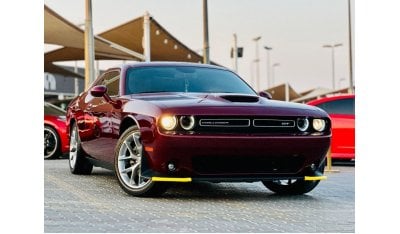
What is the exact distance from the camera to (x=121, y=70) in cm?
719

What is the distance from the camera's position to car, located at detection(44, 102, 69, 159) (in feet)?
37.9

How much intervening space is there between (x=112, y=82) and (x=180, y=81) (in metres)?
0.82

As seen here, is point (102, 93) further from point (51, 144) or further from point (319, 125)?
point (51, 144)

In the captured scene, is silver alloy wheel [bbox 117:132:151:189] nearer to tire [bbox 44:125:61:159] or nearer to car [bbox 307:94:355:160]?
tire [bbox 44:125:61:159]

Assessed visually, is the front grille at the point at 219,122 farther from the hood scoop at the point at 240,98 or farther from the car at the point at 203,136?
the hood scoop at the point at 240,98

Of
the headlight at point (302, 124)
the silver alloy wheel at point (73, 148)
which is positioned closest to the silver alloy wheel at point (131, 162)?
the headlight at point (302, 124)

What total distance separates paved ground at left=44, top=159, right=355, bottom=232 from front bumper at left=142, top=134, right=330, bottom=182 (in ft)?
0.72

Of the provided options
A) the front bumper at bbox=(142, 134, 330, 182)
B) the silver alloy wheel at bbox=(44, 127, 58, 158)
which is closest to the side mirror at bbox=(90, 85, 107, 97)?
the front bumper at bbox=(142, 134, 330, 182)

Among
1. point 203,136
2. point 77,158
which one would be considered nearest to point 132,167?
point 203,136

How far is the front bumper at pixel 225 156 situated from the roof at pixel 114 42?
36.9 ft

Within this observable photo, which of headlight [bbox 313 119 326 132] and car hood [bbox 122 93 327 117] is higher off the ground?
car hood [bbox 122 93 327 117]

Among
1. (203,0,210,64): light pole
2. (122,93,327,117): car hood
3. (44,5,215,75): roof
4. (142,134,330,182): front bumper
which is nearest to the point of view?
(142,134,330,182): front bumper
